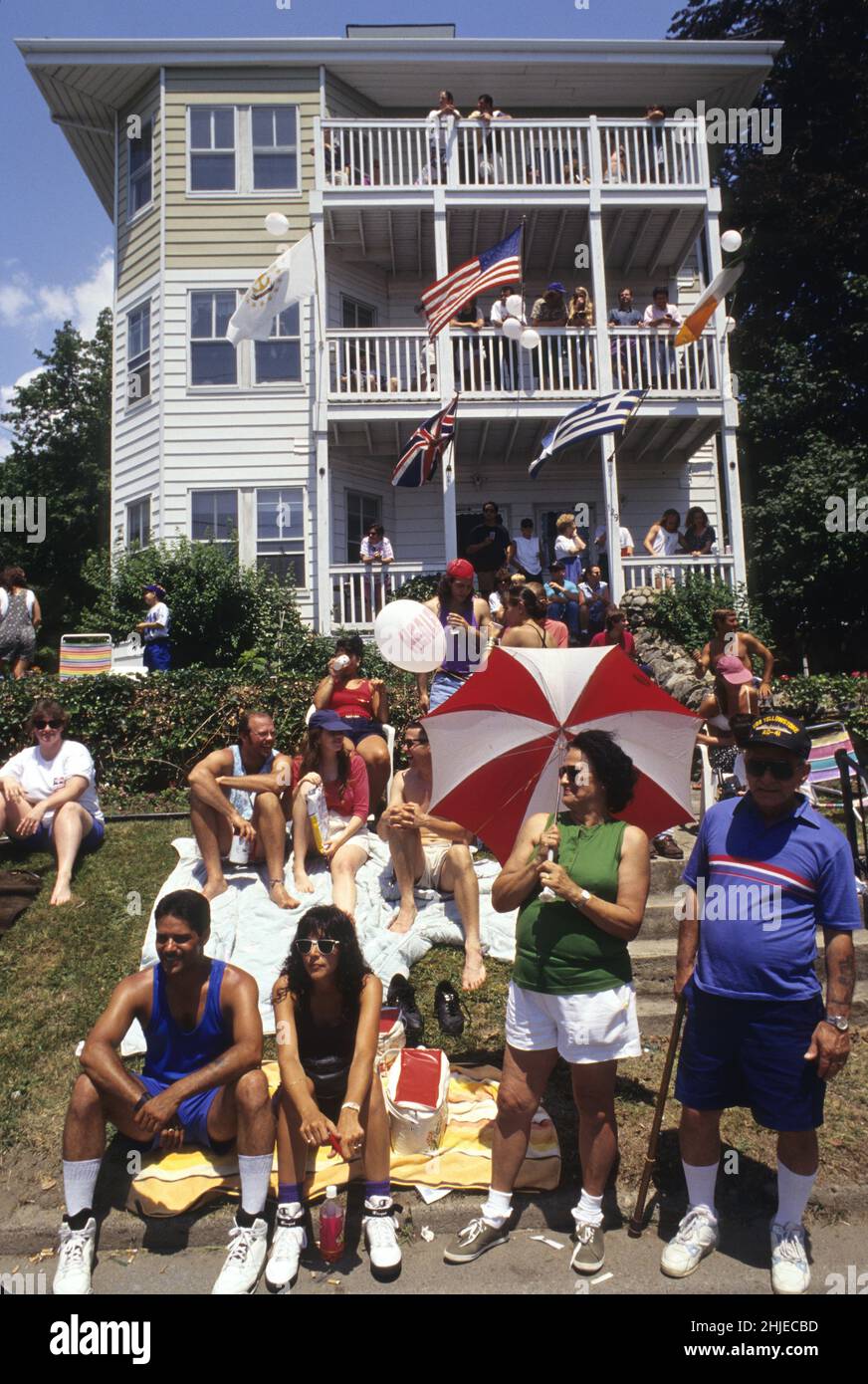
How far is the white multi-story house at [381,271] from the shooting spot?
14422 mm

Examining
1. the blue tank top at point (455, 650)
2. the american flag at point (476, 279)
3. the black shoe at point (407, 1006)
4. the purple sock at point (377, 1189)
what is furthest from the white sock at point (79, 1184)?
the american flag at point (476, 279)

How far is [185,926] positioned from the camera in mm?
3750

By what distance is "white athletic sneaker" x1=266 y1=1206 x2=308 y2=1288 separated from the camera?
11.1 ft

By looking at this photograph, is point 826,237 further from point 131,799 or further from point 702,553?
point 131,799

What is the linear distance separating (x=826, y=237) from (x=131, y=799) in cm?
1816

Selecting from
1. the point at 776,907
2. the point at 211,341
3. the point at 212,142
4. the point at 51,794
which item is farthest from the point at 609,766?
the point at 212,142

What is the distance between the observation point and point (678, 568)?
1393 cm

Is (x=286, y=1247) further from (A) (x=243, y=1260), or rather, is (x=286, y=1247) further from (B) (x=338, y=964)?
(B) (x=338, y=964)

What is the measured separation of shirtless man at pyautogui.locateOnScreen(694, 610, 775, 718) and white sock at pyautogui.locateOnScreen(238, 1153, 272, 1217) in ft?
17.6

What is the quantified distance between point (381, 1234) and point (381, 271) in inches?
628

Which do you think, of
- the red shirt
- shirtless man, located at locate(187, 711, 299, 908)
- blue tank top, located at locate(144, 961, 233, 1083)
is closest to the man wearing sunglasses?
blue tank top, located at locate(144, 961, 233, 1083)
